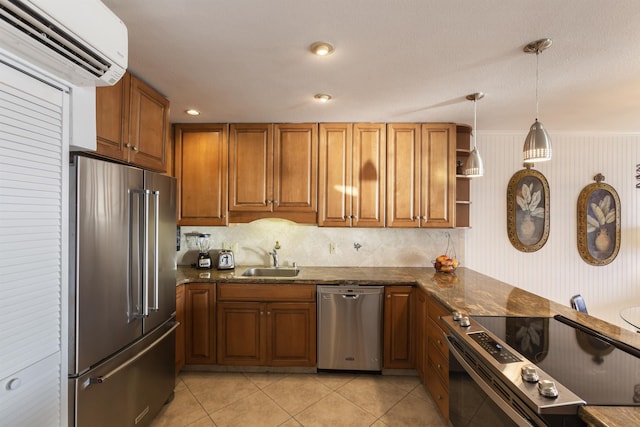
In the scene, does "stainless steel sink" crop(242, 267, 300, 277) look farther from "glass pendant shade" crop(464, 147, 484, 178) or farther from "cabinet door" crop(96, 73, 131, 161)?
"glass pendant shade" crop(464, 147, 484, 178)

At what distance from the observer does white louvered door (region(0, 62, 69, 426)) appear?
1.11 m

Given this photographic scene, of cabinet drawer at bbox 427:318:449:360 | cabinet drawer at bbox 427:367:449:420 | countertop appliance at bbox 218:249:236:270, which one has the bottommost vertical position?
cabinet drawer at bbox 427:367:449:420

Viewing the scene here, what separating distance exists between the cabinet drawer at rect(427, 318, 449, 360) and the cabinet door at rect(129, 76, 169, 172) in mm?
2368

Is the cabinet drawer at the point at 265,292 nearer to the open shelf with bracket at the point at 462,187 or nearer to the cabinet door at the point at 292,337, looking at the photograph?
the cabinet door at the point at 292,337

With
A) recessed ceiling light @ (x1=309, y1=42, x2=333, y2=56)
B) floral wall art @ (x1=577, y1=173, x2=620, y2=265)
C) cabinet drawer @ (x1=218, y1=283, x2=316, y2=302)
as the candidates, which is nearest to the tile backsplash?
cabinet drawer @ (x1=218, y1=283, x2=316, y2=302)

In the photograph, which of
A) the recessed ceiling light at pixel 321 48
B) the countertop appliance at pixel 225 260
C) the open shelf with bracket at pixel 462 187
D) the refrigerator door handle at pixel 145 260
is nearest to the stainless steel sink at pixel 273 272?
the countertop appliance at pixel 225 260

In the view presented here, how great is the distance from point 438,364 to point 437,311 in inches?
14.5

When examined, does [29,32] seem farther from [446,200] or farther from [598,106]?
[598,106]

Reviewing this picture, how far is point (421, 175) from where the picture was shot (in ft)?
9.82

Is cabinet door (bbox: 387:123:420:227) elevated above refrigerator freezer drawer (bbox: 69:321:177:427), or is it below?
above

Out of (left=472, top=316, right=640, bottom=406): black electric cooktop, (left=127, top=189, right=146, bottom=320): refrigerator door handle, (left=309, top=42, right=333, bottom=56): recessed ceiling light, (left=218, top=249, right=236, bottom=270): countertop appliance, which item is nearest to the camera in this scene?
(left=472, top=316, right=640, bottom=406): black electric cooktop

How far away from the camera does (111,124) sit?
1.74m

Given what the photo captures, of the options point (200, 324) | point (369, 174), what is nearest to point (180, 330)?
point (200, 324)

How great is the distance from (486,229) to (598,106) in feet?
4.73
